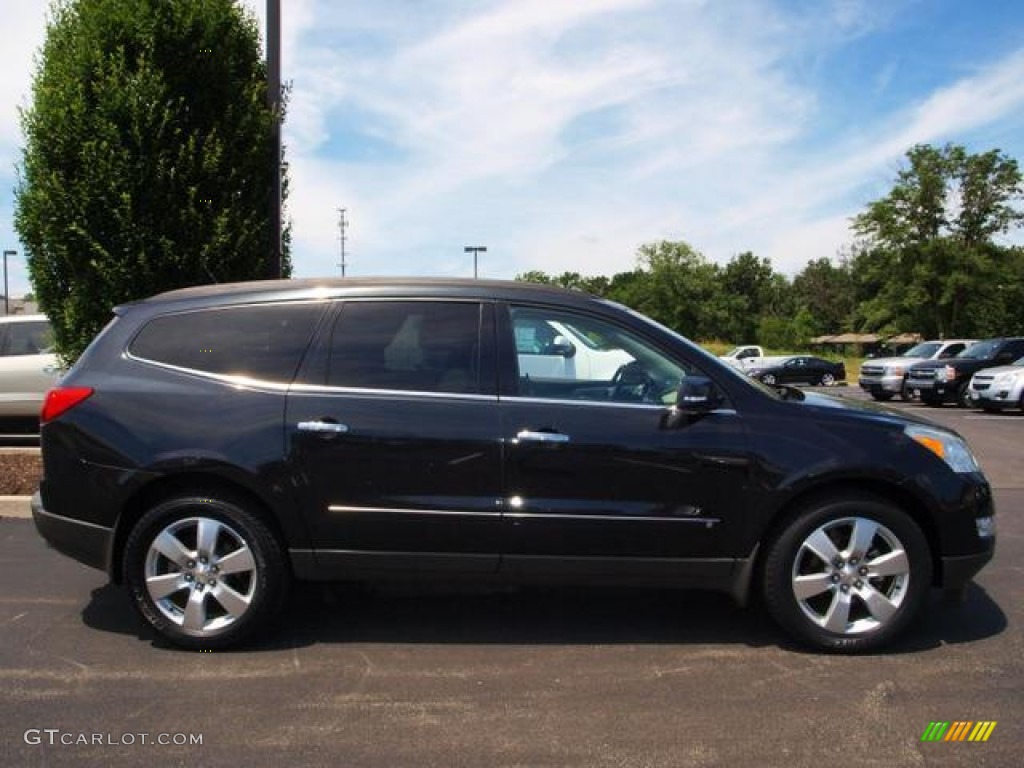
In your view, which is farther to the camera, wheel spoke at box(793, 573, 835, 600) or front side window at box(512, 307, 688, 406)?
front side window at box(512, 307, 688, 406)

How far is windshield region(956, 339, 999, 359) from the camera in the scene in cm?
2077

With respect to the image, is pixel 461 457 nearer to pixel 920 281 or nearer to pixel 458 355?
pixel 458 355

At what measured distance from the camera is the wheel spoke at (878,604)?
3980mm

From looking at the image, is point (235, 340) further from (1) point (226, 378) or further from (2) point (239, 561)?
(2) point (239, 561)

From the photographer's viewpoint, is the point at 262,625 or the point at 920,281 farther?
the point at 920,281

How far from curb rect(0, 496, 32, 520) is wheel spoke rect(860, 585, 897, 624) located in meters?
6.05

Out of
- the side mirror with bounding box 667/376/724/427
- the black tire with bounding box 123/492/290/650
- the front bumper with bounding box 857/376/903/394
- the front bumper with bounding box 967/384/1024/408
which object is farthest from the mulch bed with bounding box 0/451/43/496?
the front bumper with bounding box 857/376/903/394

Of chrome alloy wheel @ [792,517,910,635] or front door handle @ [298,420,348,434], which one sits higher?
front door handle @ [298,420,348,434]

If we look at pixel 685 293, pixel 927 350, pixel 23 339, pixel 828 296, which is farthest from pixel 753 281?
pixel 23 339

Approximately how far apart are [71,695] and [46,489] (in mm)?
1081

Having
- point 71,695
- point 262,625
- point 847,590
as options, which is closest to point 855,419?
point 847,590

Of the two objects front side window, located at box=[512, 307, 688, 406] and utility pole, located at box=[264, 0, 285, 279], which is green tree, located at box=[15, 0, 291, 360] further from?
front side window, located at box=[512, 307, 688, 406]

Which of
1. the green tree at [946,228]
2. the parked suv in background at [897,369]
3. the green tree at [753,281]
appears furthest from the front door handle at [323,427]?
the green tree at [753,281]

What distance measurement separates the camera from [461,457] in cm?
394
